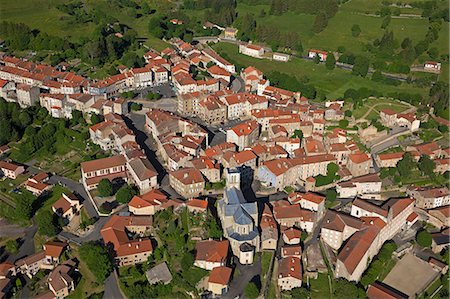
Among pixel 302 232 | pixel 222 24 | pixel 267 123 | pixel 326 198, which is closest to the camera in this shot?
pixel 302 232

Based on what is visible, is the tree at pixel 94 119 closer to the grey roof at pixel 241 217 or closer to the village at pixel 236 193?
the village at pixel 236 193

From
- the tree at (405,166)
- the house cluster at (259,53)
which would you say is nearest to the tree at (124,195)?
the tree at (405,166)

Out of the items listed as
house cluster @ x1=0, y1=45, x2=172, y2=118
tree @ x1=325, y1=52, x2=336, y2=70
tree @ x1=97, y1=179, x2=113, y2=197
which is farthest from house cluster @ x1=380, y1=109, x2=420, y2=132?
tree @ x1=97, y1=179, x2=113, y2=197

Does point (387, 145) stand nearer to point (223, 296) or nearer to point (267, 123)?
point (267, 123)

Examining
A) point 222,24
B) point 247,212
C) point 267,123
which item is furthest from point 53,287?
point 222,24

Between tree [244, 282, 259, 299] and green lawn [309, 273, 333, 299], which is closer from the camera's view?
tree [244, 282, 259, 299]

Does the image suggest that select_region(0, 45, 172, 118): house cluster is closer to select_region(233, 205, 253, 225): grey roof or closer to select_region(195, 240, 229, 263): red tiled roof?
select_region(233, 205, 253, 225): grey roof
